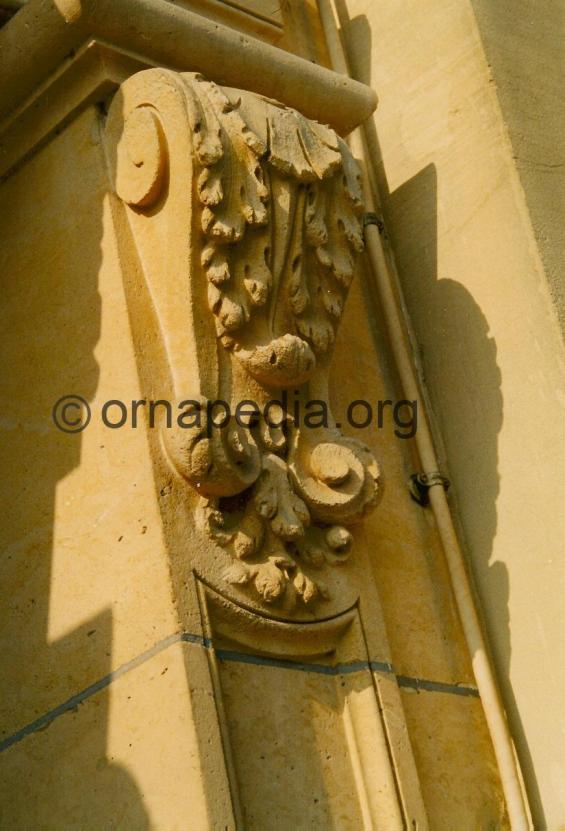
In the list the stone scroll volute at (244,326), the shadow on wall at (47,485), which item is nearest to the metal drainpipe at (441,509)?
the stone scroll volute at (244,326)

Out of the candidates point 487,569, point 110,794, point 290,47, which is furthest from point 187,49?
point 110,794

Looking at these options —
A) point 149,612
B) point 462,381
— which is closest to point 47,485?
point 149,612

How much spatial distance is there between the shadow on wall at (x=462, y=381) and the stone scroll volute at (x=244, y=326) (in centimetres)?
37

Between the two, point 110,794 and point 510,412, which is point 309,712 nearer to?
point 110,794

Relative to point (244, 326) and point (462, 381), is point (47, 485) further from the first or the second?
point (462, 381)

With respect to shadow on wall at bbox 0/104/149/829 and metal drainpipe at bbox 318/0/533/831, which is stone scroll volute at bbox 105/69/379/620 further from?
metal drainpipe at bbox 318/0/533/831

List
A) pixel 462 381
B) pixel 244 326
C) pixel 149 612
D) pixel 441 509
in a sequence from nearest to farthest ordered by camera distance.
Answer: pixel 149 612 < pixel 244 326 < pixel 441 509 < pixel 462 381

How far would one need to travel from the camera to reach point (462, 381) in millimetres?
3566

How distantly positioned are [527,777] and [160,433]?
36.8 inches

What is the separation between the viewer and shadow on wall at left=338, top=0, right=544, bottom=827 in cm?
333

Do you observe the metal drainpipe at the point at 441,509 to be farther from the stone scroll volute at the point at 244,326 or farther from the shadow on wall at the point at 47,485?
the shadow on wall at the point at 47,485

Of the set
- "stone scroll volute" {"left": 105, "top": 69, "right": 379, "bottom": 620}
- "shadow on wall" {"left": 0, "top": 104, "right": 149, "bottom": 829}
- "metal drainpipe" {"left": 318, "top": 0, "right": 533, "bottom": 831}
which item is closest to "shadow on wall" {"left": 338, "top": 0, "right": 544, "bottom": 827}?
"metal drainpipe" {"left": 318, "top": 0, "right": 533, "bottom": 831}

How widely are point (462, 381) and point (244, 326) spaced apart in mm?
648

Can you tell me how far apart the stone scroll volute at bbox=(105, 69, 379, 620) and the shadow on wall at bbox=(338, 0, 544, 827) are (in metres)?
0.37
